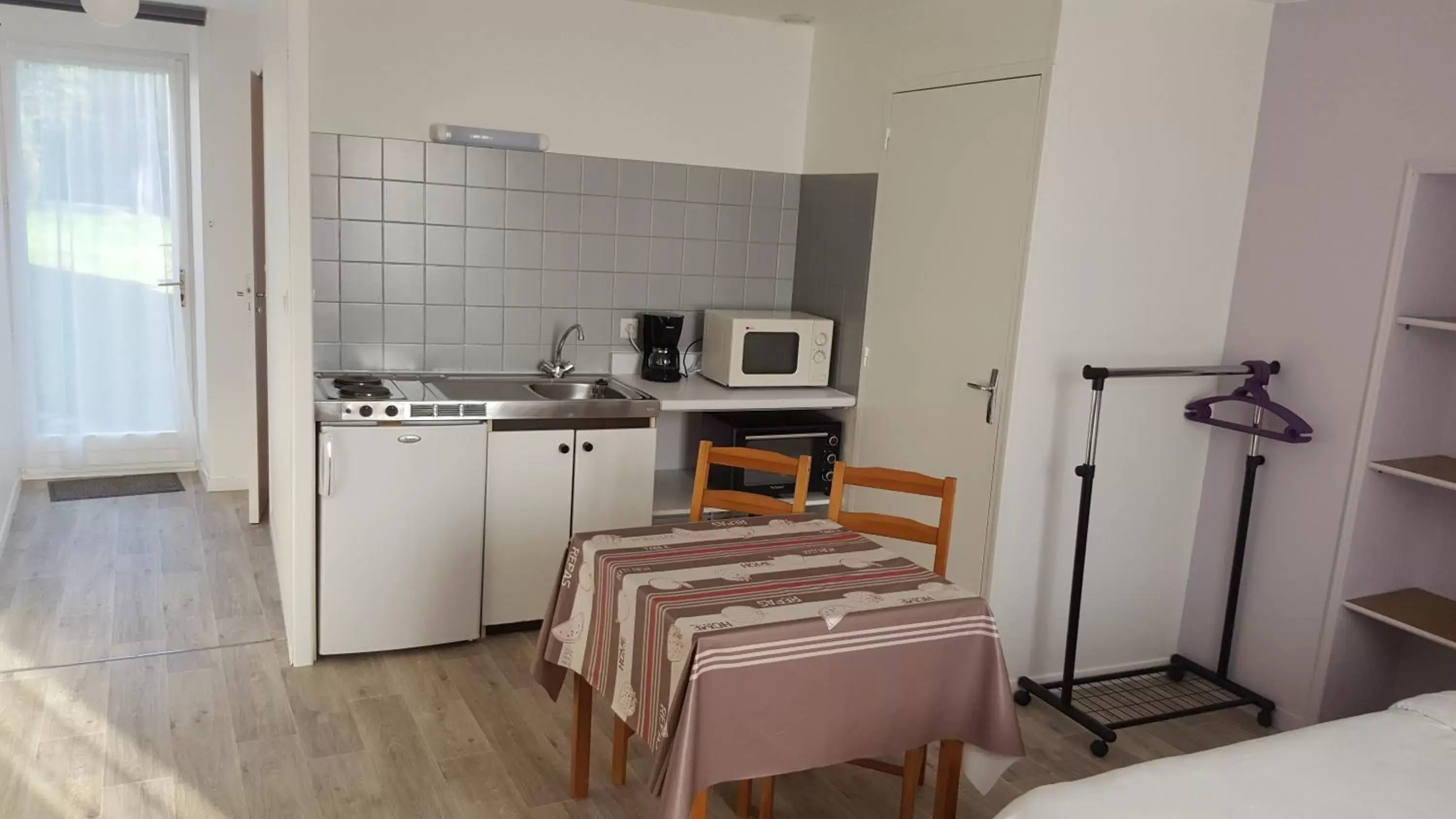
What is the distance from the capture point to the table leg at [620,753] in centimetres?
284

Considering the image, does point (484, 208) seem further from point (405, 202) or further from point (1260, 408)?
point (1260, 408)

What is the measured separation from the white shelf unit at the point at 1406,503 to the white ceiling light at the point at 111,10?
3971mm

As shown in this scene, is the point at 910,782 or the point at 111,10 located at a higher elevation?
the point at 111,10

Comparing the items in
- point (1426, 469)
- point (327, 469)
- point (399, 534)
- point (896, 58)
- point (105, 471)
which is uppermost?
point (896, 58)

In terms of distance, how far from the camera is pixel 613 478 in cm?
388

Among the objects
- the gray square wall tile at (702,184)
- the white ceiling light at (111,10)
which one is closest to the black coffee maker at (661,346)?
the gray square wall tile at (702,184)

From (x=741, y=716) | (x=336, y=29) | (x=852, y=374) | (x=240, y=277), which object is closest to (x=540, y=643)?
(x=741, y=716)

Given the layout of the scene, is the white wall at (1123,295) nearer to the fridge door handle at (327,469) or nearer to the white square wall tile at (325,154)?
the fridge door handle at (327,469)

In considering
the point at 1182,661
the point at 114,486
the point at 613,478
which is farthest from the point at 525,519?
the point at 114,486

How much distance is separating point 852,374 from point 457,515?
1.61 meters

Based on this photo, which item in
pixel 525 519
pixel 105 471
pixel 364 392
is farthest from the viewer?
pixel 105 471

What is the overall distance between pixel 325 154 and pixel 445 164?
415 mm

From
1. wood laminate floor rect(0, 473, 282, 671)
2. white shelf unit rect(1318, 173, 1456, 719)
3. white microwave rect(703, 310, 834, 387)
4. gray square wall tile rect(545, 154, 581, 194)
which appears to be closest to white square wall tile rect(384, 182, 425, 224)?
gray square wall tile rect(545, 154, 581, 194)

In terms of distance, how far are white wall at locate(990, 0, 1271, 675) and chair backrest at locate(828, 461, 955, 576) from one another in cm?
68
